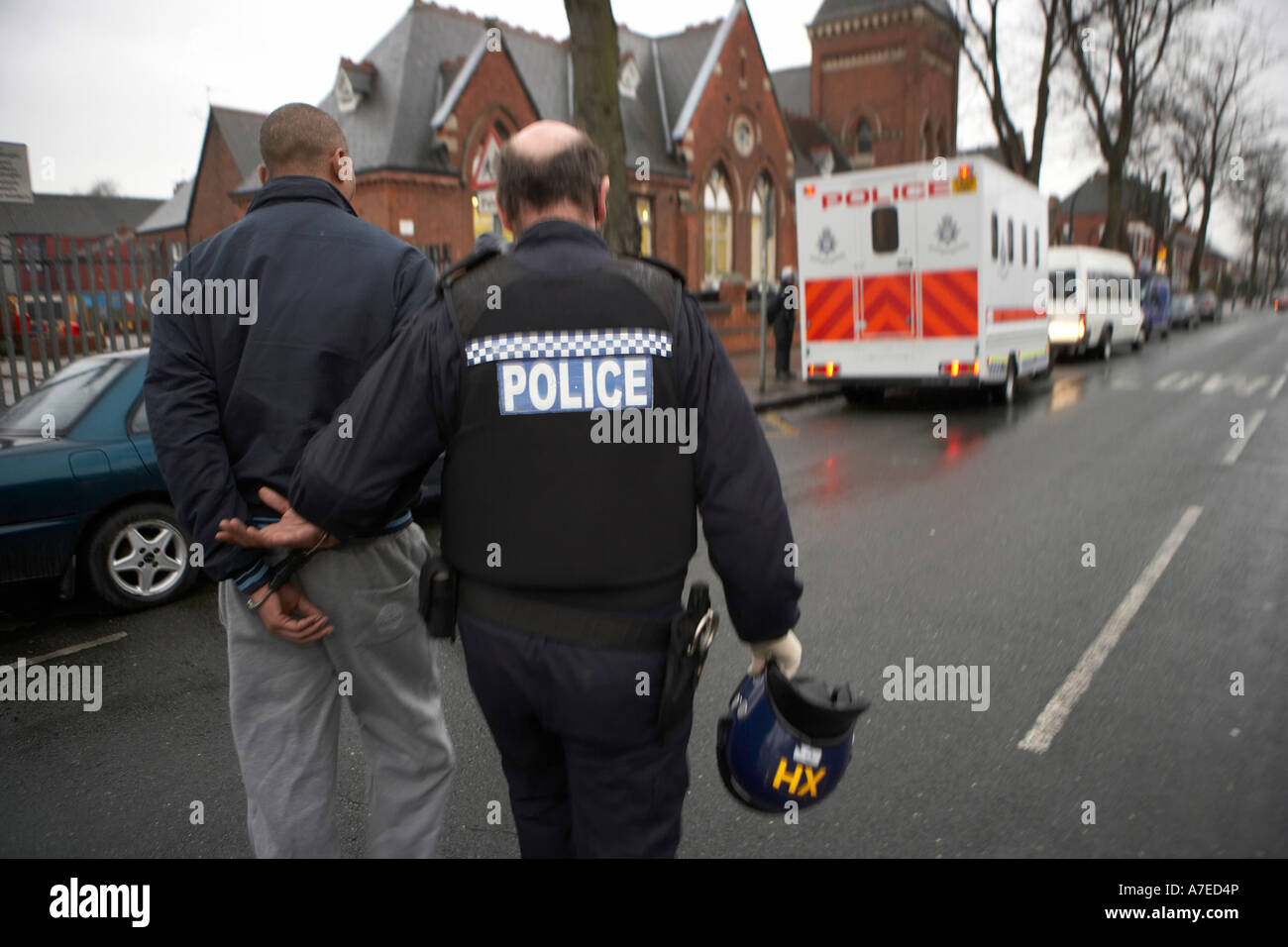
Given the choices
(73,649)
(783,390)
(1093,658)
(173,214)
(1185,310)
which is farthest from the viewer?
(1185,310)

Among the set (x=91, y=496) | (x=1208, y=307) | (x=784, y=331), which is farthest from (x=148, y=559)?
(x=1208, y=307)

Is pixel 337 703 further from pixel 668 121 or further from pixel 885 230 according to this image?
pixel 668 121

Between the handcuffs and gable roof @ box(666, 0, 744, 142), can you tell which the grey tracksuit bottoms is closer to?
the handcuffs

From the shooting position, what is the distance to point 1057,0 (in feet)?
81.8

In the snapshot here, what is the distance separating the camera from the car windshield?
5445mm

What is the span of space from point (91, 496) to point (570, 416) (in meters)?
4.53

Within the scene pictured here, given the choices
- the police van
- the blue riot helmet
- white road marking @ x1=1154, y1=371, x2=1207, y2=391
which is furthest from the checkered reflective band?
white road marking @ x1=1154, y1=371, x2=1207, y2=391

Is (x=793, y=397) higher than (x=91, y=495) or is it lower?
higher

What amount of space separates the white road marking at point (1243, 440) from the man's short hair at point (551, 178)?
9041 millimetres

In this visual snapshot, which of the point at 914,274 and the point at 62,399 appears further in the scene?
the point at 914,274

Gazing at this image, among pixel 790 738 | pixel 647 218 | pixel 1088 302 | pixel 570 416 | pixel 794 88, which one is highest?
pixel 794 88

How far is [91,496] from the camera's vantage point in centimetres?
525

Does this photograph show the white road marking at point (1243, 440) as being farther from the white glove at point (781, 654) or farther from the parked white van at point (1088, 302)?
the white glove at point (781, 654)
